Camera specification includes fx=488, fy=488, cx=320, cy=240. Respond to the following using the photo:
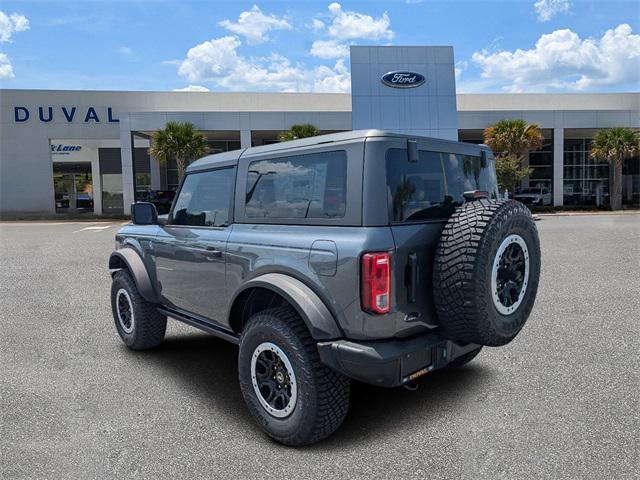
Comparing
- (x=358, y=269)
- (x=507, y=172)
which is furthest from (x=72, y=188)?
(x=358, y=269)

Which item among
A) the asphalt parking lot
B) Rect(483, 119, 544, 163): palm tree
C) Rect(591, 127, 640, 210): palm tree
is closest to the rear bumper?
the asphalt parking lot

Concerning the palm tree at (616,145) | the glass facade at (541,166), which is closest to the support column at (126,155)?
the glass facade at (541,166)

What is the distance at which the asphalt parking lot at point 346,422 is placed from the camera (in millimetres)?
2883

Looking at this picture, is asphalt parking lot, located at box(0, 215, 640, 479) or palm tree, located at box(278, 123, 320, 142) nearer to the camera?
asphalt parking lot, located at box(0, 215, 640, 479)

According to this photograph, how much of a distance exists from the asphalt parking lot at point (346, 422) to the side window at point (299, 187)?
151 centimetres

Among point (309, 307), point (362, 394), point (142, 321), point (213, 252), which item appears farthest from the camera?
point (142, 321)

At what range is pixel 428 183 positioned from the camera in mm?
3273

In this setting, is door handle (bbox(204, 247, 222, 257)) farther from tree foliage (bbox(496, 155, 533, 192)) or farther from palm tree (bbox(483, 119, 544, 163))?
palm tree (bbox(483, 119, 544, 163))

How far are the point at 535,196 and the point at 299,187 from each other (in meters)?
33.6

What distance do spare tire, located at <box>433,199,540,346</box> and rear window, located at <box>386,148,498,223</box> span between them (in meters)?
0.25

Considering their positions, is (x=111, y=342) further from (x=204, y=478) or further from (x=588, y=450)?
(x=588, y=450)

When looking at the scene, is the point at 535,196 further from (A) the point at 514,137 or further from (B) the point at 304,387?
(B) the point at 304,387

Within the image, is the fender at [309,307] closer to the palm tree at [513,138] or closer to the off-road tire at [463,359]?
the off-road tire at [463,359]

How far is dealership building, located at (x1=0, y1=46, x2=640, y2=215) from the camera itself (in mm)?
30156
